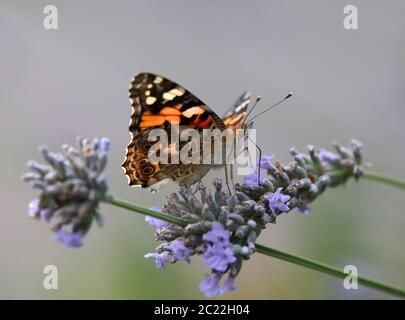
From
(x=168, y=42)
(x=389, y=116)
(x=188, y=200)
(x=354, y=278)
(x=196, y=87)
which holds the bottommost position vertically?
(x=354, y=278)

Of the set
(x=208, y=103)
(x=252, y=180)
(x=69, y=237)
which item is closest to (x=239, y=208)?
(x=252, y=180)

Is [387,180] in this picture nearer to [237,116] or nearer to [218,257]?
[237,116]

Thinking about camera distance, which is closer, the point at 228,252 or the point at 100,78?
the point at 228,252

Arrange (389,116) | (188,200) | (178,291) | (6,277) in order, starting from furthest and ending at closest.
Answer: (6,277), (389,116), (178,291), (188,200)

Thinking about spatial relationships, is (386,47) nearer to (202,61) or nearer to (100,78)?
(202,61)

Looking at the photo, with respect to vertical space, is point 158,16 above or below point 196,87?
above

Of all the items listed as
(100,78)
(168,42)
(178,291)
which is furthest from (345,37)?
(178,291)

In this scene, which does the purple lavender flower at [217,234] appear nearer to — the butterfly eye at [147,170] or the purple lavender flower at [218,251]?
the purple lavender flower at [218,251]

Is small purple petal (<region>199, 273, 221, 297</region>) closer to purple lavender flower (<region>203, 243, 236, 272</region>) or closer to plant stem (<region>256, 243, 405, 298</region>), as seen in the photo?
purple lavender flower (<region>203, 243, 236, 272</region>)
